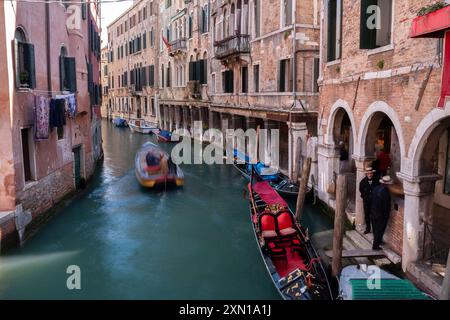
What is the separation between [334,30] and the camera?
10.6 m

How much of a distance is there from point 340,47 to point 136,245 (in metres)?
6.25

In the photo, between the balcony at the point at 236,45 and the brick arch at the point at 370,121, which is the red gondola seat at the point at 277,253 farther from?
the balcony at the point at 236,45

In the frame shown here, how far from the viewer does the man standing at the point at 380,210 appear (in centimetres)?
768

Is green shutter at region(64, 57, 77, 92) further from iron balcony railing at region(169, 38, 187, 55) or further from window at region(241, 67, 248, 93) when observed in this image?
iron balcony railing at region(169, 38, 187, 55)

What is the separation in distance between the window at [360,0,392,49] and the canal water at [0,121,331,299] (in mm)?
4352

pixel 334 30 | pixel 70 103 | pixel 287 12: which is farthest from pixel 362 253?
pixel 287 12

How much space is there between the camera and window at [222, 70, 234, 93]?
19.9m

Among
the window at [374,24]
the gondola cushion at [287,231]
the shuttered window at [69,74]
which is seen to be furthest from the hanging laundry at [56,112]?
the window at [374,24]

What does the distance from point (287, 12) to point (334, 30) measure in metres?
3.80

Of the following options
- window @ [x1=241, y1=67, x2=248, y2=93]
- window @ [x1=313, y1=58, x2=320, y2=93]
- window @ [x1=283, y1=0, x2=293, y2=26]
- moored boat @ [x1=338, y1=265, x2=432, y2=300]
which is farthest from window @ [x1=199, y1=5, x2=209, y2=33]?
moored boat @ [x1=338, y1=265, x2=432, y2=300]

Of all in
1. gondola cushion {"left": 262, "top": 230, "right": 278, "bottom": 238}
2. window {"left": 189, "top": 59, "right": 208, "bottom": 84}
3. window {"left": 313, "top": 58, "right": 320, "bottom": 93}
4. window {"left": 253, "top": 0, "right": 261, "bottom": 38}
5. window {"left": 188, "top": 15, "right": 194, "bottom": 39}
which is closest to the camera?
gondola cushion {"left": 262, "top": 230, "right": 278, "bottom": 238}

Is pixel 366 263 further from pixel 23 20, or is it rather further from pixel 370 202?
pixel 23 20
